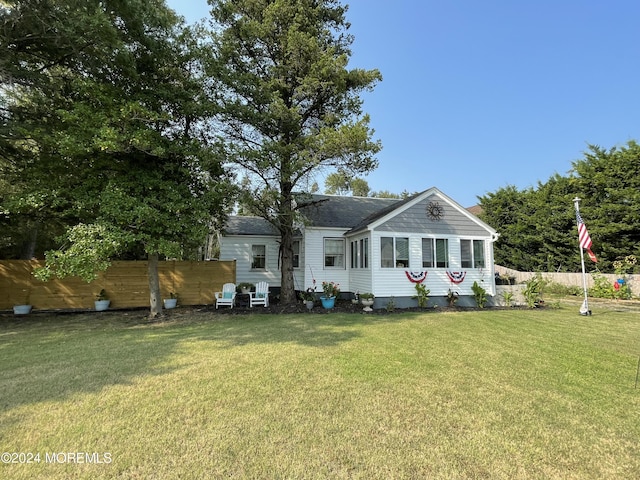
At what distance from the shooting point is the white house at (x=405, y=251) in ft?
39.2

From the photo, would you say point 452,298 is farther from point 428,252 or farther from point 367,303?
point 367,303

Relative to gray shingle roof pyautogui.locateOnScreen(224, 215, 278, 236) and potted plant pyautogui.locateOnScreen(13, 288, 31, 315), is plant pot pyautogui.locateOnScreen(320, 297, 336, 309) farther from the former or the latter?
potted plant pyautogui.locateOnScreen(13, 288, 31, 315)

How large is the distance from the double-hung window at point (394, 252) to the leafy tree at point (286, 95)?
305cm

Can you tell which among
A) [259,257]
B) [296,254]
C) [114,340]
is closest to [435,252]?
[296,254]

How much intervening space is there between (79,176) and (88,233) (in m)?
2.40

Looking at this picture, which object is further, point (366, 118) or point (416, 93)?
point (416, 93)

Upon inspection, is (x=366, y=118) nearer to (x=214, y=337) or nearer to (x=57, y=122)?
(x=214, y=337)

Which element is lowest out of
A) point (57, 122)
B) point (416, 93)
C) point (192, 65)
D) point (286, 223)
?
point (286, 223)

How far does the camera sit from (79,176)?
9.28 metres

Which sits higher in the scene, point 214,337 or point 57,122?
point 57,122

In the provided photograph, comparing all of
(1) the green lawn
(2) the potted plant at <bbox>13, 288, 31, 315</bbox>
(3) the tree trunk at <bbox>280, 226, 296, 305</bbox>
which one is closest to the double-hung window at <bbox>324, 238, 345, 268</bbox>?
(3) the tree trunk at <bbox>280, 226, 296, 305</bbox>

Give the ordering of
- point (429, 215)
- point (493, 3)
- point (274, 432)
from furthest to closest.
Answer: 1. point (429, 215)
2. point (493, 3)
3. point (274, 432)

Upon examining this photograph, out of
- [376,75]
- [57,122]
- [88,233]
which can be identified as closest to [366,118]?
[376,75]

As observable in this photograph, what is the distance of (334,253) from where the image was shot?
1450 cm
